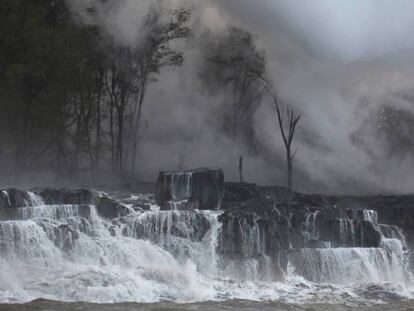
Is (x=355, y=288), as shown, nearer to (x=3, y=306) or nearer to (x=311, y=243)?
(x=311, y=243)

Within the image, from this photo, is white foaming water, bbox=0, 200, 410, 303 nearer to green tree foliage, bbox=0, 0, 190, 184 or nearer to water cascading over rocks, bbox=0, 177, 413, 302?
water cascading over rocks, bbox=0, 177, 413, 302

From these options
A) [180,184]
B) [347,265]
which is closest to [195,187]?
[180,184]

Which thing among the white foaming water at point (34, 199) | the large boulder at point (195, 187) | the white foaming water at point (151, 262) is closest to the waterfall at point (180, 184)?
the large boulder at point (195, 187)

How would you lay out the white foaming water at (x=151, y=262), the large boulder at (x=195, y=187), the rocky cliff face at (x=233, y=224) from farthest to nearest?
the large boulder at (x=195, y=187) < the rocky cliff face at (x=233, y=224) < the white foaming water at (x=151, y=262)

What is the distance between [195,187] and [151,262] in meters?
8.09

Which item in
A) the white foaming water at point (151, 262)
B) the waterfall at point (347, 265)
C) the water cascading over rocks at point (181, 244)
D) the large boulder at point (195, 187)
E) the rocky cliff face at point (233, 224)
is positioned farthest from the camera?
the large boulder at point (195, 187)

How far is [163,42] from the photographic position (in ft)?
153

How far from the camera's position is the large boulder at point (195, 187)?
3519 cm

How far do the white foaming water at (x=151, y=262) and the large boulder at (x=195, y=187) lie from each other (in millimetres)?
3721

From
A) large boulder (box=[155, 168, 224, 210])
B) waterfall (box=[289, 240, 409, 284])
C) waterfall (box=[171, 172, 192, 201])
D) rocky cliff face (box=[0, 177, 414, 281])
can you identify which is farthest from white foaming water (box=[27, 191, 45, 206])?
waterfall (box=[289, 240, 409, 284])

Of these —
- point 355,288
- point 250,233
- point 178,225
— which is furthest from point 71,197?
point 355,288

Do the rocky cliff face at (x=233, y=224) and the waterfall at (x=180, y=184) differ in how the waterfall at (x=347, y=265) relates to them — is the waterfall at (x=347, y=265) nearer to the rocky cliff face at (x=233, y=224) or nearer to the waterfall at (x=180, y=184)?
the rocky cliff face at (x=233, y=224)

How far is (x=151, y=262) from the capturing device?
27734mm

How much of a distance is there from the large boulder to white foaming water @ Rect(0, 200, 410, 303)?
147 inches
